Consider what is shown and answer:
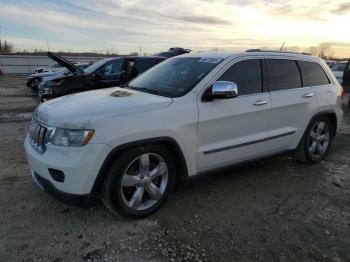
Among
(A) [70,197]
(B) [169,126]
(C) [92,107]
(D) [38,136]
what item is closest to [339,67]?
(B) [169,126]

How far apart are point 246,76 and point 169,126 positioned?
1.44 meters

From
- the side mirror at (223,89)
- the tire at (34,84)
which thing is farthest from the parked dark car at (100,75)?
the tire at (34,84)

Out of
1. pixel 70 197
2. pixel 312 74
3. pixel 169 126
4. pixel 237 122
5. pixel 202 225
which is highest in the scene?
pixel 312 74

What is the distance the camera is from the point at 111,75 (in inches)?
380

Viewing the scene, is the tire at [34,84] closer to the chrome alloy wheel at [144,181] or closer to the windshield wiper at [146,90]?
the windshield wiper at [146,90]

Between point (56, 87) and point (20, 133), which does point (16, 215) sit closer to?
point (20, 133)

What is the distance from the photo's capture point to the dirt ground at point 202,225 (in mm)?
3121

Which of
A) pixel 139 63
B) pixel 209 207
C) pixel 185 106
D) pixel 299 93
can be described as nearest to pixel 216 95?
pixel 185 106

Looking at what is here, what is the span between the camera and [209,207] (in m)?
3.99

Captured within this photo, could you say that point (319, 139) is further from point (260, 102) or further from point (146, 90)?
point (146, 90)

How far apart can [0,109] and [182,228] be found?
380 inches

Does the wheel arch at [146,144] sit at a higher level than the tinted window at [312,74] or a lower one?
lower

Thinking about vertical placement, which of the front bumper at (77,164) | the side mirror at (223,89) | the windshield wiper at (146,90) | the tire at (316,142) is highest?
the side mirror at (223,89)

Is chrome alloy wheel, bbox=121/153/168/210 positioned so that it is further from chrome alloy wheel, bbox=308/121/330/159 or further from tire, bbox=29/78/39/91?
tire, bbox=29/78/39/91
